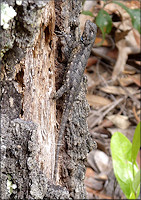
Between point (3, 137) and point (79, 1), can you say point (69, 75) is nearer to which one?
point (79, 1)

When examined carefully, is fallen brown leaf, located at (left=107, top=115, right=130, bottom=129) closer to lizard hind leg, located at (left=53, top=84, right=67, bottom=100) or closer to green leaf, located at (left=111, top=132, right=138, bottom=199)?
green leaf, located at (left=111, top=132, right=138, bottom=199)

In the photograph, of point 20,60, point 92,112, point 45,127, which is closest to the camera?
point 20,60

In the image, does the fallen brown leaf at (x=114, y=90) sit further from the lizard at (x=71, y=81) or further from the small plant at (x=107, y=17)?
the lizard at (x=71, y=81)

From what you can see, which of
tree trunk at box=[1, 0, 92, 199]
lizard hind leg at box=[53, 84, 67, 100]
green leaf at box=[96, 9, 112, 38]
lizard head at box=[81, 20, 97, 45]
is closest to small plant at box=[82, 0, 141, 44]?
green leaf at box=[96, 9, 112, 38]

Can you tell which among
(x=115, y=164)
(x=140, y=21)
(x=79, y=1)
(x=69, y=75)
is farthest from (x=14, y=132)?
(x=140, y=21)

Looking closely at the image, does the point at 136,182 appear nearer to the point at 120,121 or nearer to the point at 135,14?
the point at 120,121

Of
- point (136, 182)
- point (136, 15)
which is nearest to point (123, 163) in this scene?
point (136, 182)
